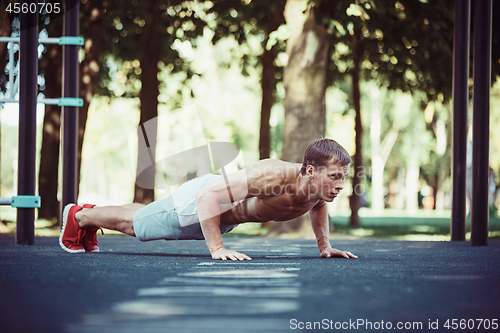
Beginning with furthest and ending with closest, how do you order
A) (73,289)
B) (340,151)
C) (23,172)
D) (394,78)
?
(394,78) < (23,172) < (340,151) < (73,289)

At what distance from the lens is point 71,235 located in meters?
4.84

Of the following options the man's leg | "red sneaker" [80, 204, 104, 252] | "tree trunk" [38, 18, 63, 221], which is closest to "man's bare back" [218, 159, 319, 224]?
the man's leg

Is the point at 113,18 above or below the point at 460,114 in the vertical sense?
above

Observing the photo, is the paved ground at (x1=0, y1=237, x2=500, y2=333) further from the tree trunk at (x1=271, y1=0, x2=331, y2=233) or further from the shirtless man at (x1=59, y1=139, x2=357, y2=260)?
the tree trunk at (x1=271, y1=0, x2=331, y2=233)

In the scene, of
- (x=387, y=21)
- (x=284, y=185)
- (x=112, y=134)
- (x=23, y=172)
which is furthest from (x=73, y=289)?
(x=112, y=134)

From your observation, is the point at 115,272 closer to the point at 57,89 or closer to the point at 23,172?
the point at 23,172

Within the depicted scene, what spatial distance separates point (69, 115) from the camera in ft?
20.5

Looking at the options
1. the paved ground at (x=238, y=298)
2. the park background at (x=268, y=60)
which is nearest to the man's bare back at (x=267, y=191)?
the paved ground at (x=238, y=298)

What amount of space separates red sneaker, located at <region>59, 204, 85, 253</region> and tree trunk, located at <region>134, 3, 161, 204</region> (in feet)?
25.5

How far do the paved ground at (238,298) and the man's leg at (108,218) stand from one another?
1275 mm

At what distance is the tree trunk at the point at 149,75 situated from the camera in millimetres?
12844

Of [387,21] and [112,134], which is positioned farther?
[112,134]

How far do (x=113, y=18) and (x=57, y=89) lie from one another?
2.06 m

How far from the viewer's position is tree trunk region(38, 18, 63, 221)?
12.9m
